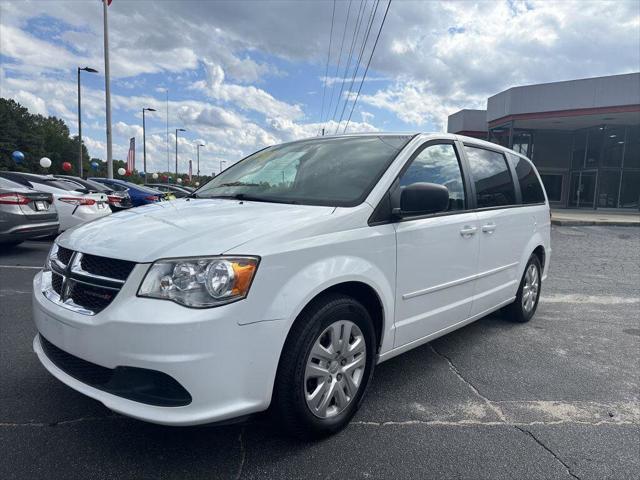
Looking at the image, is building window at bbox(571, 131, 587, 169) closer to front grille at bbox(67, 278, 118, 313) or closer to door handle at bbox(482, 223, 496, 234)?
door handle at bbox(482, 223, 496, 234)

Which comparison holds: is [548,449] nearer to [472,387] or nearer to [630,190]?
[472,387]

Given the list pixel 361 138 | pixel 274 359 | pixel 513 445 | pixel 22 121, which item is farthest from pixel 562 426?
pixel 22 121

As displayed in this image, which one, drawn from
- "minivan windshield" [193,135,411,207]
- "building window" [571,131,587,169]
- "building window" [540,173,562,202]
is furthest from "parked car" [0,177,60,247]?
"building window" [571,131,587,169]

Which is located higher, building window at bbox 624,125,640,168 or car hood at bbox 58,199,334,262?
building window at bbox 624,125,640,168

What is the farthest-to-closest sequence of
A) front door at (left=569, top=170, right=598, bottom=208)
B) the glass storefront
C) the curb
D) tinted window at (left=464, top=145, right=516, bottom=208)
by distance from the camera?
1. front door at (left=569, top=170, right=598, bottom=208)
2. the glass storefront
3. the curb
4. tinted window at (left=464, top=145, right=516, bottom=208)

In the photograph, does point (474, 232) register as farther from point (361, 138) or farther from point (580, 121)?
point (580, 121)

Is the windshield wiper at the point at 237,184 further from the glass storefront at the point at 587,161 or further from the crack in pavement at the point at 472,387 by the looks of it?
the glass storefront at the point at 587,161

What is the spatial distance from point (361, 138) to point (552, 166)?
28473 millimetres

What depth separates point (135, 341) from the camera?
6.89 feet

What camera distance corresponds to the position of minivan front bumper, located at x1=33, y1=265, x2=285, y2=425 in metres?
2.08

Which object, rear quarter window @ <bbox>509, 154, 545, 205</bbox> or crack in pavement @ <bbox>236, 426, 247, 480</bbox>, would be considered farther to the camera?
rear quarter window @ <bbox>509, 154, 545, 205</bbox>

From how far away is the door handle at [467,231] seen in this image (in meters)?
3.57

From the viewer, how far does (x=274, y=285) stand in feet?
7.41

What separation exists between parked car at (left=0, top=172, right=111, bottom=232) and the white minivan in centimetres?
739
